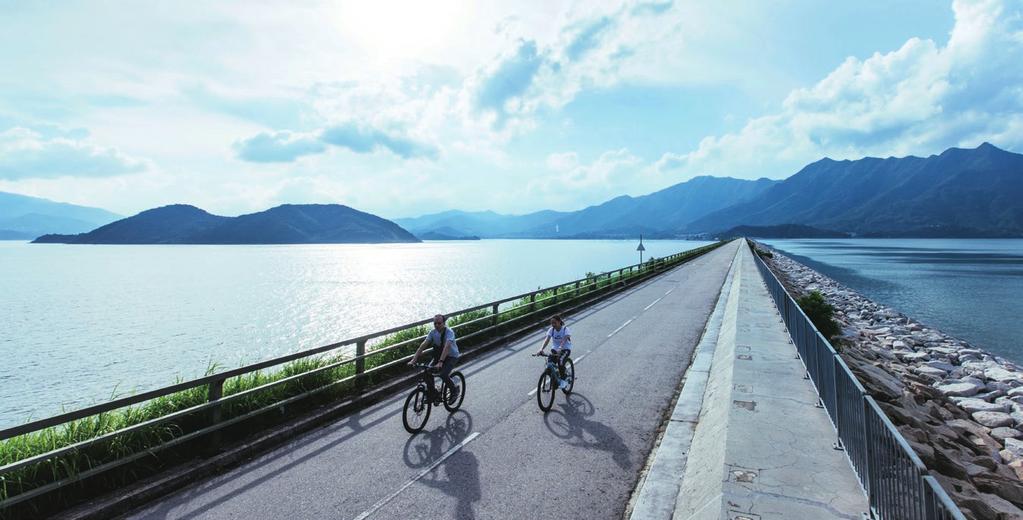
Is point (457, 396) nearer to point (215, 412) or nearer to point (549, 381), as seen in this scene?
point (549, 381)

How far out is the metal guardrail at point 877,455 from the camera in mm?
3754

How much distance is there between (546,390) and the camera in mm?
11070

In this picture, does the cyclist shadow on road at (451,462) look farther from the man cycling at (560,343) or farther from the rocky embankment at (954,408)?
the rocky embankment at (954,408)

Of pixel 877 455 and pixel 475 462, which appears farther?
pixel 475 462

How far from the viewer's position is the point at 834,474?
650 cm

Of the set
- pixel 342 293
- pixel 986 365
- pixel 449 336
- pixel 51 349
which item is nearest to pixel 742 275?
pixel 986 365

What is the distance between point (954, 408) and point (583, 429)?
12608 mm

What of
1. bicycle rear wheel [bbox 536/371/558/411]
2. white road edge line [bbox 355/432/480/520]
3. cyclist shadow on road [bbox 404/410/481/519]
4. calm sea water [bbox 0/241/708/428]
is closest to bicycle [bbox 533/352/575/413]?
bicycle rear wheel [bbox 536/371/558/411]

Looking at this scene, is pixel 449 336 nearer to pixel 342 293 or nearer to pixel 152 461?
pixel 152 461

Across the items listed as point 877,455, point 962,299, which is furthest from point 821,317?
point 962,299

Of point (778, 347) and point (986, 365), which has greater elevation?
point (778, 347)

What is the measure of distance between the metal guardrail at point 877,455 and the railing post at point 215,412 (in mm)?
9411

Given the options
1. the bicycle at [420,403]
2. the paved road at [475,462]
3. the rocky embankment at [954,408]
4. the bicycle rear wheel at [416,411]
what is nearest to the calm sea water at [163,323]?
the paved road at [475,462]

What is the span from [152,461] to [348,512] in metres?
3.64
